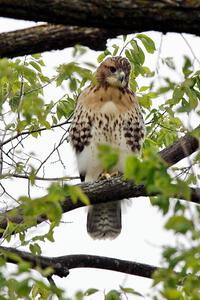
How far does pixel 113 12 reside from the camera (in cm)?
337

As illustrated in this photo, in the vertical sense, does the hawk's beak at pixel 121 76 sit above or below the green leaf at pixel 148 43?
above

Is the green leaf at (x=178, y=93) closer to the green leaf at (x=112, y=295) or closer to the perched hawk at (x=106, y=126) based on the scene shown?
the green leaf at (x=112, y=295)

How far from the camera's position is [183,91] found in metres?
4.81

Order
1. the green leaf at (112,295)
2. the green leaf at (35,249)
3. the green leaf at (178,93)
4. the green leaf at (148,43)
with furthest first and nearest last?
1. the green leaf at (148,43)
2. the green leaf at (35,249)
3. the green leaf at (178,93)
4. the green leaf at (112,295)

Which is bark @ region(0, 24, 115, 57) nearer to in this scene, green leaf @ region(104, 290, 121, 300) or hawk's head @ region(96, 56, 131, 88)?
green leaf @ region(104, 290, 121, 300)

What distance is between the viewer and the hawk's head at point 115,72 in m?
7.37

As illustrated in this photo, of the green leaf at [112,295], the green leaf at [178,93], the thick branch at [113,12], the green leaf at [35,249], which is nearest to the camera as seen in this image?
the thick branch at [113,12]

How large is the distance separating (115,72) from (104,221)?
1.41m

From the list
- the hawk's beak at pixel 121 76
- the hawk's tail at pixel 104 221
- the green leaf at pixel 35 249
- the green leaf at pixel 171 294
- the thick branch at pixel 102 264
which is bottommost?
the green leaf at pixel 171 294

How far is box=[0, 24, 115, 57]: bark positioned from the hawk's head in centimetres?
367

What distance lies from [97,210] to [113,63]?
140 centimetres

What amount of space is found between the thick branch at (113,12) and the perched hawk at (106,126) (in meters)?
3.60

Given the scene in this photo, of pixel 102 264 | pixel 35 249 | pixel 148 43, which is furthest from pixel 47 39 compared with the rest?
pixel 148 43

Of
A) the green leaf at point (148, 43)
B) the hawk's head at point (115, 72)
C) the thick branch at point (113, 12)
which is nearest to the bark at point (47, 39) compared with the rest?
the thick branch at point (113, 12)
